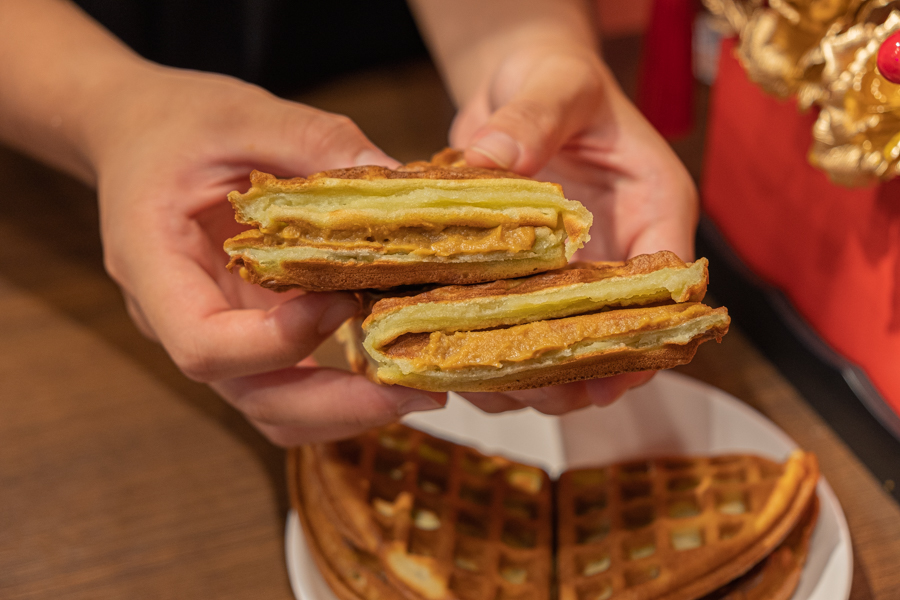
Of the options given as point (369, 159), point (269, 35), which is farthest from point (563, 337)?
point (269, 35)

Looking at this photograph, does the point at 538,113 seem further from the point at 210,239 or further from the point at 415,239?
the point at 210,239

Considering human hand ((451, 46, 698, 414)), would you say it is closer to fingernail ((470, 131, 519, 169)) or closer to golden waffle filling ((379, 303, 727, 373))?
fingernail ((470, 131, 519, 169))

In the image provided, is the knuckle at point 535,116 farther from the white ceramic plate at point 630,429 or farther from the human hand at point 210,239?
the white ceramic plate at point 630,429

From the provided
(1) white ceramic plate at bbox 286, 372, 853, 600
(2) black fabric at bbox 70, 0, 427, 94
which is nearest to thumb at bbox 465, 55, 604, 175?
(1) white ceramic plate at bbox 286, 372, 853, 600

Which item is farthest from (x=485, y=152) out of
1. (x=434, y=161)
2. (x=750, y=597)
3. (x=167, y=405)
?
(x=167, y=405)

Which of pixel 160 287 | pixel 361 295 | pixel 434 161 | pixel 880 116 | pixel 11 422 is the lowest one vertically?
pixel 11 422

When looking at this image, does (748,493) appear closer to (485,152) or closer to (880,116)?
(880,116)
